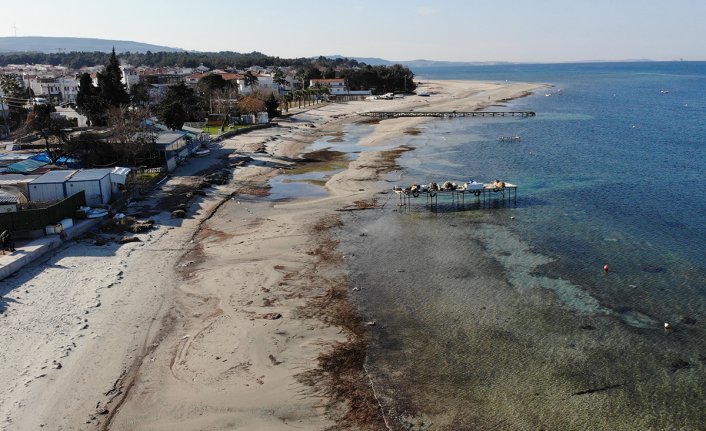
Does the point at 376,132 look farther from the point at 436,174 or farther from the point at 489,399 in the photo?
the point at 489,399

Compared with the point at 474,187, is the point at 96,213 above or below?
below

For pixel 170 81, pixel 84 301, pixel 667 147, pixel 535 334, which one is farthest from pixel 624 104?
pixel 84 301

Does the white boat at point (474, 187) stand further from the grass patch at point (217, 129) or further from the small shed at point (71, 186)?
the grass patch at point (217, 129)

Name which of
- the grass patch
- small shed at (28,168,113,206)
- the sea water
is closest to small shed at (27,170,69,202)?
A: small shed at (28,168,113,206)

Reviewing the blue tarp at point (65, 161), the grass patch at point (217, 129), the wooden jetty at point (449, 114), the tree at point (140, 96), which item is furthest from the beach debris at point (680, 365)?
the wooden jetty at point (449, 114)

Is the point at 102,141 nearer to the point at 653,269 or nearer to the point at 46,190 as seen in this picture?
the point at 46,190

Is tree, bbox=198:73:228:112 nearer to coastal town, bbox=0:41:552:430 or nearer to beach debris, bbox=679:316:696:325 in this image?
coastal town, bbox=0:41:552:430

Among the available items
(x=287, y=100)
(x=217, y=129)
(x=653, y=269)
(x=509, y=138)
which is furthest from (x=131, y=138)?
(x=287, y=100)
